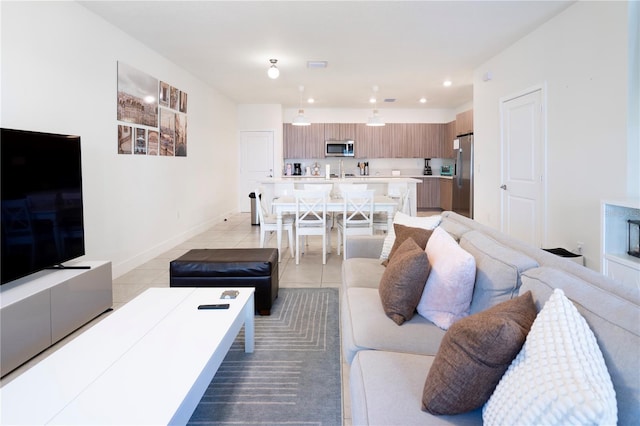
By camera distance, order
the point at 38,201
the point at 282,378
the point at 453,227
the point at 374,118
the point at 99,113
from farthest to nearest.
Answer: the point at 374,118 → the point at 99,113 → the point at 38,201 → the point at 453,227 → the point at 282,378

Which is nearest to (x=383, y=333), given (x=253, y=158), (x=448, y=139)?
(x=253, y=158)

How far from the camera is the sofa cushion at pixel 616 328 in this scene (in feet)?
2.62

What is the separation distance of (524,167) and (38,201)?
15.9 ft

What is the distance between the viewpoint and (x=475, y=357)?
1012mm

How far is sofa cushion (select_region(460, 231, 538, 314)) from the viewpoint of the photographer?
1.43 meters

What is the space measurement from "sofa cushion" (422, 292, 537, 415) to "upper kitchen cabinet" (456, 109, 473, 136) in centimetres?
715

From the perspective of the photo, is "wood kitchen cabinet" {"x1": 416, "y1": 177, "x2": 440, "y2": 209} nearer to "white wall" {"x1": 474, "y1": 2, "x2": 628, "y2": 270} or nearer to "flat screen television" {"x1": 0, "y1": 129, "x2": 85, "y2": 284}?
"white wall" {"x1": 474, "y1": 2, "x2": 628, "y2": 270}

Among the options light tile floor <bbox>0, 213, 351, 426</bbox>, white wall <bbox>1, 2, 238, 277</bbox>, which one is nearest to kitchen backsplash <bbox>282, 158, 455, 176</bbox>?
light tile floor <bbox>0, 213, 351, 426</bbox>

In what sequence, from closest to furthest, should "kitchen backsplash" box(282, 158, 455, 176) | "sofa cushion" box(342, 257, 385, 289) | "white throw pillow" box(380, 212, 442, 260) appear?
"sofa cushion" box(342, 257, 385, 289) < "white throw pillow" box(380, 212, 442, 260) < "kitchen backsplash" box(282, 158, 455, 176)

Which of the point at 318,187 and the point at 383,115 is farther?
the point at 383,115

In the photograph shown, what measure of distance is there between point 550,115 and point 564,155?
500 millimetres

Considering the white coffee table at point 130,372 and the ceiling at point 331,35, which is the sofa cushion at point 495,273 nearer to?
the white coffee table at point 130,372

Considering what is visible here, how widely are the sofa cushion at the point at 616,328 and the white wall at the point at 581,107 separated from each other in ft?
8.68

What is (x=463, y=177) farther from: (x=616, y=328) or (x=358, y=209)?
(x=616, y=328)
